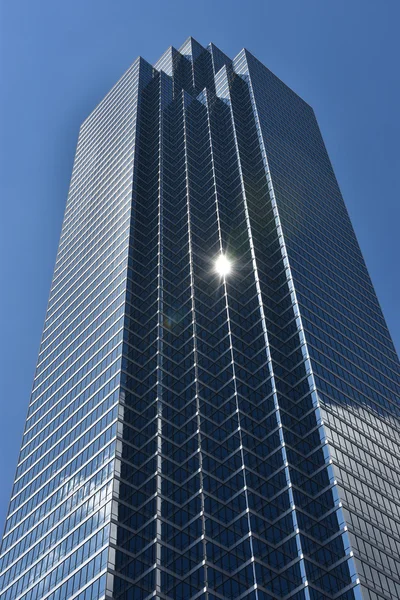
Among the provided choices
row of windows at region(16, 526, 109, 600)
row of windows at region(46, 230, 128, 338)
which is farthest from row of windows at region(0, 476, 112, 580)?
row of windows at region(46, 230, 128, 338)

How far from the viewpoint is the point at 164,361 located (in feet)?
399

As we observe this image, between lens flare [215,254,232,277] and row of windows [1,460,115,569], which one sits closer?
row of windows [1,460,115,569]

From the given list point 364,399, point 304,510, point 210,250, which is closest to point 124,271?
point 210,250

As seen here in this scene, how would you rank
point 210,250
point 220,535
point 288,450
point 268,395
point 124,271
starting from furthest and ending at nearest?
point 210,250, point 124,271, point 268,395, point 288,450, point 220,535

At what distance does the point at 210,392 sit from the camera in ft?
389

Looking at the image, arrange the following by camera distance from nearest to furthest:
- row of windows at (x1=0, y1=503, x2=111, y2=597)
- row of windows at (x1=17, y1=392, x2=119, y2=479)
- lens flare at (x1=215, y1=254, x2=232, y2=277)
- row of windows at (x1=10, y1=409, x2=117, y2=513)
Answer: row of windows at (x1=0, y1=503, x2=111, y2=597)
row of windows at (x1=10, y1=409, x2=117, y2=513)
row of windows at (x1=17, y1=392, x2=119, y2=479)
lens flare at (x1=215, y1=254, x2=232, y2=277)

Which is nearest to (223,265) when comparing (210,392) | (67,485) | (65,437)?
(210,392)

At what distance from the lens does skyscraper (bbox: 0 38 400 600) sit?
314 feet

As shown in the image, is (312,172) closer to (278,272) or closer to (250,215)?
(250,215)

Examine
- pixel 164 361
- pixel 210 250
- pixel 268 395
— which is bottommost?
pixel 268 395

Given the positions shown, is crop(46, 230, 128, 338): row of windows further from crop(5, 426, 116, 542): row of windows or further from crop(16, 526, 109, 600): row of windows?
crop(16, 526, 109, 600): row of windows

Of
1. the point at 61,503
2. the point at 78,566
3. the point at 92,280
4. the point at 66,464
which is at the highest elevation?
the point at 92,280

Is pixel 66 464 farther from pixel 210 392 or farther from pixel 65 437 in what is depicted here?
pixel 210 392

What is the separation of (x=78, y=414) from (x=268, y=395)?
29828 millimetres
